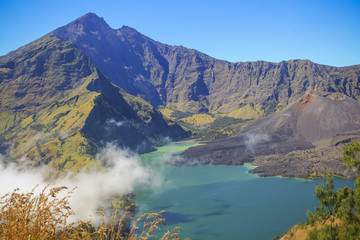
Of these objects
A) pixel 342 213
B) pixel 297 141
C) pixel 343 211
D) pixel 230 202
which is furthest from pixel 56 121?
pixel 343 211

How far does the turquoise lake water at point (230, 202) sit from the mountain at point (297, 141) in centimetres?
1471

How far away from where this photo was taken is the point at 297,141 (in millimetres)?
151500

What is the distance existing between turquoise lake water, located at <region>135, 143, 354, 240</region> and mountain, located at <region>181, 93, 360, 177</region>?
48.3 feet

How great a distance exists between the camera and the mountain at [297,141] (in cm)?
11919

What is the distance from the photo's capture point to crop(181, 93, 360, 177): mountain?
11919 cm

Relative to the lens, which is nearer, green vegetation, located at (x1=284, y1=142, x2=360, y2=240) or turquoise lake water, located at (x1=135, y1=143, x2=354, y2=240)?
green vegetation, located at (x1=284, y1=142, x2=360, y2=240)

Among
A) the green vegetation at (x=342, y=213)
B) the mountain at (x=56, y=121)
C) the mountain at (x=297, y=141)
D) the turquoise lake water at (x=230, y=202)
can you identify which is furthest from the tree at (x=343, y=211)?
the mountain at (x=56, y=121)

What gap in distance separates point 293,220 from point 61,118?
423ft

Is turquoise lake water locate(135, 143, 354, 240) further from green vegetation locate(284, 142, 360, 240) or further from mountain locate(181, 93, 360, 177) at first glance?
mountain locate(181, 93, 360, 177)

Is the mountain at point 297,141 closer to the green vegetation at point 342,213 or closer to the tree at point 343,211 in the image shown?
the green vegetation at point 342,213

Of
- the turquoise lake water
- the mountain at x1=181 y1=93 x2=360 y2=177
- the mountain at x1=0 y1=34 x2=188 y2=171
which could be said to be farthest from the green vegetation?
the mountain at x1=0 y1=34 x2=188 y2=171

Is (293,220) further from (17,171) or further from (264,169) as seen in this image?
(17,171)

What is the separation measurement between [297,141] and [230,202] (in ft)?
276

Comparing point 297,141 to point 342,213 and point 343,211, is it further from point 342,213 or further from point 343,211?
point 343,211
